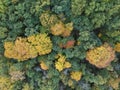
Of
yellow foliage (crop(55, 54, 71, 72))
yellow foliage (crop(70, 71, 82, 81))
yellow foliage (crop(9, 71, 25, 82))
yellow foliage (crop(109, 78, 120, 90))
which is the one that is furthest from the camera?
yellow foliage (crop(109, 78, 120, 90))

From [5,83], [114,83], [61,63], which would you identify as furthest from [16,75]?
[114,83]

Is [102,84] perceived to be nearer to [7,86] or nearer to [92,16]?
[92,16]

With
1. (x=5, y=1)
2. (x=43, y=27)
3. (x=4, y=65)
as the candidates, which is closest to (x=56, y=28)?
(x=43, y=27)

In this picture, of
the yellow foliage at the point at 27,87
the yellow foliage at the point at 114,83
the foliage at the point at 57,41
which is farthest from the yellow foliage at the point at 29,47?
the yellow foliage at the point at 114,83

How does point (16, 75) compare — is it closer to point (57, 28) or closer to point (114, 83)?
point (57, 28)

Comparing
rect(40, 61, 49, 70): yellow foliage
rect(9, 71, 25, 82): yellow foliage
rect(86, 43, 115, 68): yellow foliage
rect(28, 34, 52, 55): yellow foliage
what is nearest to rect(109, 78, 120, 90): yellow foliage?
rect(86, 43, 115, 68): yellow foliage

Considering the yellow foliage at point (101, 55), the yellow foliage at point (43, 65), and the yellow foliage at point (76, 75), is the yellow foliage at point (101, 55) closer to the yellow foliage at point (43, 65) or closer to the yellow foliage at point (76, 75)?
the yellow foliage at point (76, 75)

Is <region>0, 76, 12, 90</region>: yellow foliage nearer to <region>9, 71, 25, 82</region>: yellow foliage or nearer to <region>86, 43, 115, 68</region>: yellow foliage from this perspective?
<region>9, 71, 25, 82</region>: yellow foliage
